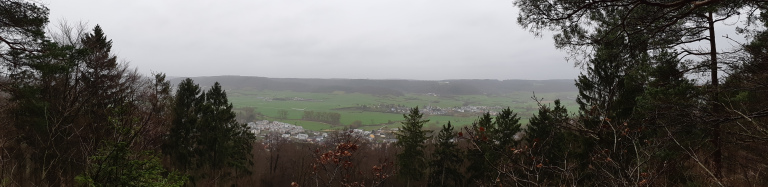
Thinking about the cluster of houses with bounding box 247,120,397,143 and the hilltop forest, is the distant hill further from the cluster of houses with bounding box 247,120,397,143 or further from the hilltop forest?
the hilltop forest

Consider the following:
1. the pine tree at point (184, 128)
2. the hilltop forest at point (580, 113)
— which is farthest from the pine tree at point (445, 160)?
the pine tree at point (184, 128)

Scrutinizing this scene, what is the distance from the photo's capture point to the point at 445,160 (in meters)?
18.9

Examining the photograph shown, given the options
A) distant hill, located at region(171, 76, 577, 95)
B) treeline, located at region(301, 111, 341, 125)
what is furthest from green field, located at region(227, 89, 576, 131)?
treeline, located at region(301, 111, 341, 125)

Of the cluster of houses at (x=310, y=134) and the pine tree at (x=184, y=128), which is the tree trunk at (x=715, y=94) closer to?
the pine tree at (x=184, y=128)

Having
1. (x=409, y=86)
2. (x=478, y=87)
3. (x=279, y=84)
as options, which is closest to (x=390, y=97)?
(x=409, y=86)

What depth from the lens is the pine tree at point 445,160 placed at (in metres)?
18.8

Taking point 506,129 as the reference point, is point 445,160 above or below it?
below

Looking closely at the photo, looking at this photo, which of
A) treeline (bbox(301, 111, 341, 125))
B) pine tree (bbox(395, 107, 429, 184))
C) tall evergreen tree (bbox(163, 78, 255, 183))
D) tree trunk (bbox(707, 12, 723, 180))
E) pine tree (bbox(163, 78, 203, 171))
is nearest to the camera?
tree trunk (bbox(707, 12, 723, 180))

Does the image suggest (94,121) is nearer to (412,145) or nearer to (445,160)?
(412,145)

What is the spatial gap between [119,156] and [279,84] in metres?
180

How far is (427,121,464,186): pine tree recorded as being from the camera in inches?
741

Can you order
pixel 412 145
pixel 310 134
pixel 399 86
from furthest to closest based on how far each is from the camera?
pixel 399 86 → pixel 310 134 → pixel 412 145

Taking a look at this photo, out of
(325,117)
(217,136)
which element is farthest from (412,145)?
(325,117)

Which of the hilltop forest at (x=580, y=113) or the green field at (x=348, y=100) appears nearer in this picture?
the hilltop forest at (x=580, y=113)
